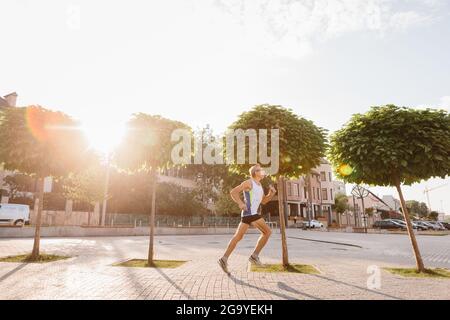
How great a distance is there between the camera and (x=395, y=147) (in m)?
6.90

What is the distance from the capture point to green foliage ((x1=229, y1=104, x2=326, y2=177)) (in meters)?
7.48

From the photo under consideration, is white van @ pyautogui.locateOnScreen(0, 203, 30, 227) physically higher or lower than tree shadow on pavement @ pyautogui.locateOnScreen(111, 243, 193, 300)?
higher

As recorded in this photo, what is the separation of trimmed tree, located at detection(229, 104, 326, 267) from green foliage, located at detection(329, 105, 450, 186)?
0.63 metres

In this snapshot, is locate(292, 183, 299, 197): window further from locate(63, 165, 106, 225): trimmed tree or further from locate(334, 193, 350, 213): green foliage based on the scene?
locate(63, 165, 106, 225): trimmed tree

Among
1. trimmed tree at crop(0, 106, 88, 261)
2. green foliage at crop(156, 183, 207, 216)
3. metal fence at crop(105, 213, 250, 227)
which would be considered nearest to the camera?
trimmed tree at crop(0, 106, 88, 261)

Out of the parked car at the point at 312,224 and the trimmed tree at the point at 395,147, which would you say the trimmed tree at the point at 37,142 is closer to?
the trimmed tree at the point at 395,147

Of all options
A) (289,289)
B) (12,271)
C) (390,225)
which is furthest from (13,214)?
(390,225)

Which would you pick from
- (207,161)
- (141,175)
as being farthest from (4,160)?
(207,161)

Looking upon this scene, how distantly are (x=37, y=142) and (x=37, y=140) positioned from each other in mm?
55

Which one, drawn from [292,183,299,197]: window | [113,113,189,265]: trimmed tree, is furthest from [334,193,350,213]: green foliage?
[113,113,189,265]: trimmed tree

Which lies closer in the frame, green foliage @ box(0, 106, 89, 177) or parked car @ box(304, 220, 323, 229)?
green foliage @ box(0, 106, 89, 177)

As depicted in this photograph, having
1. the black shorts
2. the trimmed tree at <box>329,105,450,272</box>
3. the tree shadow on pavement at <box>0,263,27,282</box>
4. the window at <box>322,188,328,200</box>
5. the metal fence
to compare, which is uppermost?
the window at <box>322,188,328,200</box>

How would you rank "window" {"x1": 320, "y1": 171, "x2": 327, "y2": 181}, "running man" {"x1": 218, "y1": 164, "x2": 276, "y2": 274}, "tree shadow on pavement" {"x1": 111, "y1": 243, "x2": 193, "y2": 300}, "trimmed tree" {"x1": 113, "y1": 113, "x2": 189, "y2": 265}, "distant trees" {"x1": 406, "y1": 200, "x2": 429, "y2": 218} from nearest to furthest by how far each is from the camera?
"tree shadow on pavement" {"x1": 111, "y1": 243, "x2": 193, "y2": 300} → "running man" {"x1": 218, "y1": 164, "x2": 276, "y2": 274} → "trimmed tree" {"x1": 113, "y1": 113, "x2": 189, "y2": 265} → "window" {"x1": 320, "y1": 171, "x2": 327, "y2": 181} → "distant trees" {"x1": 406, "y1": 200, "x2": 429, "y2": 218}
